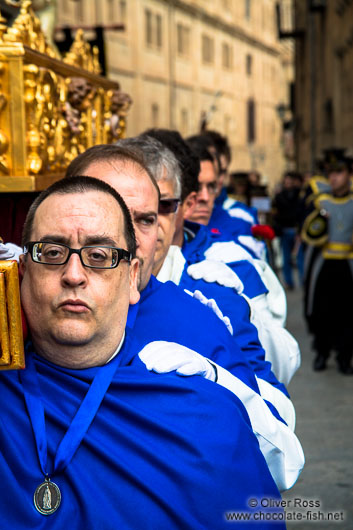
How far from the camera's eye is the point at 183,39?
36875mm

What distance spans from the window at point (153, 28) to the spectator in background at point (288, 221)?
17751mm

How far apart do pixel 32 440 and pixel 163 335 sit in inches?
21.5

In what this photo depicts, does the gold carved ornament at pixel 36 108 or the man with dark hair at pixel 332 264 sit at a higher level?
the gold carved ornament at pixel 36 108

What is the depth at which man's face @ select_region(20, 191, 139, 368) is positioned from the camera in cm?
196

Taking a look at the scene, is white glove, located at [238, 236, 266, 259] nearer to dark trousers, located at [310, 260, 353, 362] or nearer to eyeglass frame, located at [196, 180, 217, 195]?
eyeglass frame, located at [196, 180, 217, 195]

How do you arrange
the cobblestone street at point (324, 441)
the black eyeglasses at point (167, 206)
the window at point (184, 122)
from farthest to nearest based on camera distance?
the window at point (184, 122) → the cobblestone street at point (324, 441) → the black eyeglasses at point (167, 206)

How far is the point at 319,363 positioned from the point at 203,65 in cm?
3303

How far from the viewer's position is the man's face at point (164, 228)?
2961mm

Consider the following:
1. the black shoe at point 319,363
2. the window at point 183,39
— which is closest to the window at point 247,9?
the window at point 183,39

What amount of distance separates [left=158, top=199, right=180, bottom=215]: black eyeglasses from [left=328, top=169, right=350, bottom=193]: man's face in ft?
18.5

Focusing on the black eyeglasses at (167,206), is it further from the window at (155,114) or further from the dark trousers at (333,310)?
the window at (155,114)

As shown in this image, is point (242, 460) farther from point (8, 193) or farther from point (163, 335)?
point (8, 193)

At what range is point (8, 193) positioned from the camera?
3410mm

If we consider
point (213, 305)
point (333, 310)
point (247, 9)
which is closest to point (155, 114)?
point (247, 9)
